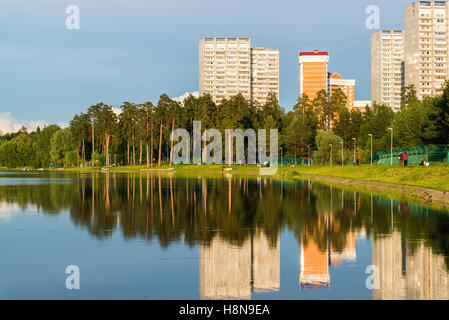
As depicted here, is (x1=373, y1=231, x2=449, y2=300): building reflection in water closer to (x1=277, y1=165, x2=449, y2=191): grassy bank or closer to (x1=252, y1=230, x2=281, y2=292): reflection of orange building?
(x1=252, y1=230, x2=281, y2=292): reflection of orange building

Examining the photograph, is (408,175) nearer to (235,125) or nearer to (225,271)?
(225,271)

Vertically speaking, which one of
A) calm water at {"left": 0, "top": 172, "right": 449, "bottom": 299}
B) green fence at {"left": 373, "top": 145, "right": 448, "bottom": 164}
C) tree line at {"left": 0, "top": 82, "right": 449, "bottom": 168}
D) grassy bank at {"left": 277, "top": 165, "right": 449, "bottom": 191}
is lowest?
calm water at {"left": 0, "top": 172, "right": 449, "bottom": 299}

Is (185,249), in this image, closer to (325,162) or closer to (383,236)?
(383,236)

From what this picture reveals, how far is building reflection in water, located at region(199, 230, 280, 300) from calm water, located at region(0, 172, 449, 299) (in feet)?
0.08

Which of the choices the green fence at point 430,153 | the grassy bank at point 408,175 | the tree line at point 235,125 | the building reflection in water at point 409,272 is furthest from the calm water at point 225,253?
the tree line at point 235,125

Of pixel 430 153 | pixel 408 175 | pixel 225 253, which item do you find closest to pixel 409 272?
pixel 225 253

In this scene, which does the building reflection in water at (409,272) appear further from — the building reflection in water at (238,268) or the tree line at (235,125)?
the tree line at (235,125)

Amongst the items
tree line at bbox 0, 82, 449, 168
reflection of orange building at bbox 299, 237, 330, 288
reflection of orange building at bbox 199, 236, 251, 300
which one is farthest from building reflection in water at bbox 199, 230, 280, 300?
tree line at bbox 0, 82, 449, 168

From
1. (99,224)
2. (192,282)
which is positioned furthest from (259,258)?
(99,224)

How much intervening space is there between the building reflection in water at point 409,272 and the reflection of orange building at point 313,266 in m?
1.27

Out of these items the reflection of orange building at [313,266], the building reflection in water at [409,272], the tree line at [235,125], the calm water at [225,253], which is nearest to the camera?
the building reflection in water at [409,272]

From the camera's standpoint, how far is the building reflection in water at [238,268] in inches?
412

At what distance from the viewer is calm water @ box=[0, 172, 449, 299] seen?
10.5 m
